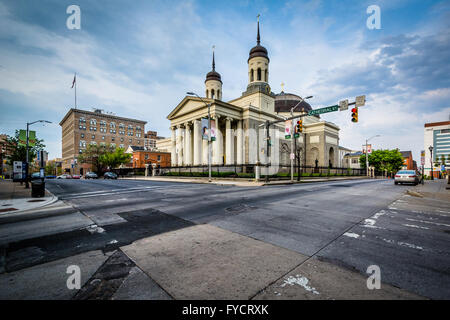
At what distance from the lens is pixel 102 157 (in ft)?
192

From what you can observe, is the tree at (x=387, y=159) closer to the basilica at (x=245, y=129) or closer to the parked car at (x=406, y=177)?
the basilica at (x=245, y=129)

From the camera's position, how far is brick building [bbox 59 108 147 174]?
252ft

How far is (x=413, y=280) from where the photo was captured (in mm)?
2656

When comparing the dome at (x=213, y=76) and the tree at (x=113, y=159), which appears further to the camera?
the tree at (x=113, y=159)

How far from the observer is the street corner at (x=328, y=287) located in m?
2.29

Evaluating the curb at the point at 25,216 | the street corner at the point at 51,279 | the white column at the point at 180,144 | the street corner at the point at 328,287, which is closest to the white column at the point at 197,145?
the white column at the point at 180,144

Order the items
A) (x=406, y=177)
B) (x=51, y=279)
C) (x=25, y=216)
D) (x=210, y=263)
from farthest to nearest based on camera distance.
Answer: (x=406, y=177) < (x=25, y=216) < (x=210, y=263) < (x=51, y=279)

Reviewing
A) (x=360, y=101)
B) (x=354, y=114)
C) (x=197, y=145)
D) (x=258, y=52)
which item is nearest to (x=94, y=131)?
(x=197, y=145)

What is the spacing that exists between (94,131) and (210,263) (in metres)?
96.9

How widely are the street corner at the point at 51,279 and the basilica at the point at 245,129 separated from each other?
102 ft

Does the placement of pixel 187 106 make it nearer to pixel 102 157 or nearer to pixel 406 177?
A: pixel 102 157

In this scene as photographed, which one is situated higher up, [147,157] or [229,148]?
[229,148]
